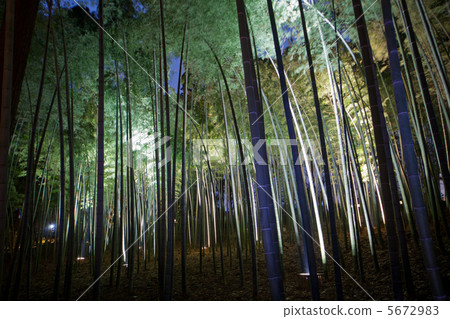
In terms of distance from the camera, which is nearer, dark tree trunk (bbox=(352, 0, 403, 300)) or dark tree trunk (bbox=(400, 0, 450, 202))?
dark tree trunk (bbox=(352, 0, 403, 300))

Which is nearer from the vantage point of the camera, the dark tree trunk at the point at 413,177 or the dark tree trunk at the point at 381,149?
the dark tree trunk at the point at 413,177

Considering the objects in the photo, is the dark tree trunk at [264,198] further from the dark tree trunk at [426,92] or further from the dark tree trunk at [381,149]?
the dark tree trunk at [426,92]

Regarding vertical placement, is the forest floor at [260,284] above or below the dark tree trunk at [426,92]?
below

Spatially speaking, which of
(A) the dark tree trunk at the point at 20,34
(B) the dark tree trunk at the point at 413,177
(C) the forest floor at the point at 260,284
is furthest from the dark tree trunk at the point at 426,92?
(A) the dark tree trunk at the point at 20,34

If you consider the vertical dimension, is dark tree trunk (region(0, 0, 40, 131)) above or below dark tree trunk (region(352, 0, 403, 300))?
above

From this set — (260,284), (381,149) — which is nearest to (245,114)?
(260,284)

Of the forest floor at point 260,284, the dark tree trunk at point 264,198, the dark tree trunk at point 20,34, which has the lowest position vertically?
the forest floor at point 260,284

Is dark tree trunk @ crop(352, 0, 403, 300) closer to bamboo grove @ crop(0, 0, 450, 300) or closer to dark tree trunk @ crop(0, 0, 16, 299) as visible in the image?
bamboo grove @ crop(0, 0, 450, 300)

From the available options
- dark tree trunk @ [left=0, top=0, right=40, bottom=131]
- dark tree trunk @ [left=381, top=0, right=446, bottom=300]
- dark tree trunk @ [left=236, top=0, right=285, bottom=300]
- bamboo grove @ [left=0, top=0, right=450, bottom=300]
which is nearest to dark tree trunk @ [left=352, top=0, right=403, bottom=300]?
bamboo grove @ [left=0, top=0, right=450, bottom=300]

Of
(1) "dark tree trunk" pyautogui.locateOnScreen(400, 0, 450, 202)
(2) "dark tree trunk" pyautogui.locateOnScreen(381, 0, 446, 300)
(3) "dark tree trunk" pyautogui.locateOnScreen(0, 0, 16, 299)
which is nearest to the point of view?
(2) "dark tree trunk" pyautogui.locateOnScreen(381, 0, 446, 300)

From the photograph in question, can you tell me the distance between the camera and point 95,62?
12.1 feet

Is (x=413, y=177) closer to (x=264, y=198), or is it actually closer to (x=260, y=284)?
(x=264, y=198)
